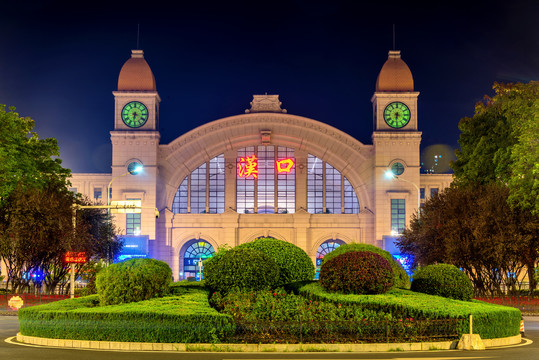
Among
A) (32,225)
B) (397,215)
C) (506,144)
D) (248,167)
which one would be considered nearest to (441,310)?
(506,144)

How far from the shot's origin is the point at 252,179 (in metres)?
73.6

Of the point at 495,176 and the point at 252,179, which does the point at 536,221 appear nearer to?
the point at 495,176

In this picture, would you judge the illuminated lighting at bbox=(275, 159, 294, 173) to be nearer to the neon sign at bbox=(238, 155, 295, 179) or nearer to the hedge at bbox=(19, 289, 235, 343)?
the neon sign at bbox=(238, 155, 295, 179)

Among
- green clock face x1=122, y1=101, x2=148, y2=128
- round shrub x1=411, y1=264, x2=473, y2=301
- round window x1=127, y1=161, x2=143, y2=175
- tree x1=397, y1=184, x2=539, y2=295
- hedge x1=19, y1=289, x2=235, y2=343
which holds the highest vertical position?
green clock face x1=122, y1=101, x2=148, y2=128

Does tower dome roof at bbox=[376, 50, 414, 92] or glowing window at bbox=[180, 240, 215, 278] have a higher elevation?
tower dome roof at bbox=[376, 50, 414, 92]

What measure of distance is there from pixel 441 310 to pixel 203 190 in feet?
177

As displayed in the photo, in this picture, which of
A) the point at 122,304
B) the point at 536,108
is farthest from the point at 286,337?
the point at 536,108

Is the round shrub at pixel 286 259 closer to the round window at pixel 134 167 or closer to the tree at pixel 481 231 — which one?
the tree at pixel 481 231

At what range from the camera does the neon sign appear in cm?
7280

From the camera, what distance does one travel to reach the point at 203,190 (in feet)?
242

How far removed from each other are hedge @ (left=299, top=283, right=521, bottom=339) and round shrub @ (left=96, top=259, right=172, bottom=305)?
553 cm

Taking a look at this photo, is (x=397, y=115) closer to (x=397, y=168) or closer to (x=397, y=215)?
(x=397, y=168)

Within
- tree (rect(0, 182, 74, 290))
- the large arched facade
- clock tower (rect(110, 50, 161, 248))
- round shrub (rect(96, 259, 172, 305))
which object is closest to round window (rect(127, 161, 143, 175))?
clock tower (rect(110, 50, 161, 248))

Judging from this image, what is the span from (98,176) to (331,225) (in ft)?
87.9
